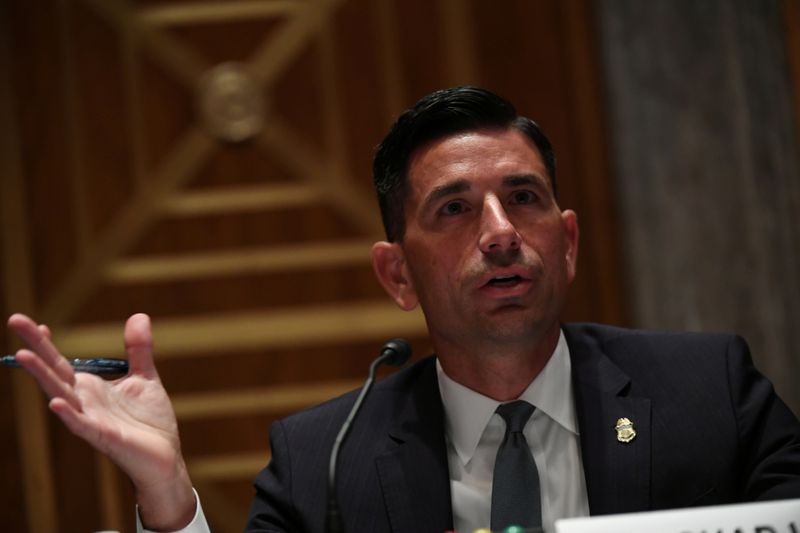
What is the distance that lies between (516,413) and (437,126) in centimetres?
63

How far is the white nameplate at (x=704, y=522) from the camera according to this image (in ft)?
5.24

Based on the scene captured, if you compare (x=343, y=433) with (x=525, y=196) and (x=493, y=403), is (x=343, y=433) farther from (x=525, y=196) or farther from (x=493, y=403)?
(x=525, y=196)

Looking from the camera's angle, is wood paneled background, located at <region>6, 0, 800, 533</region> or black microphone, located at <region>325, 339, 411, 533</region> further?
wood paneled background, located at <region>6, 0, 800, 533</region>

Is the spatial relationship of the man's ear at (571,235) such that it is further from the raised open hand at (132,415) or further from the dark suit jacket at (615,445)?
the raised open hand at (132,415)

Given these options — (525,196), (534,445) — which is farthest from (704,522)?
(525,196)

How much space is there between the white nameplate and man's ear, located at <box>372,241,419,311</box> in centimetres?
102

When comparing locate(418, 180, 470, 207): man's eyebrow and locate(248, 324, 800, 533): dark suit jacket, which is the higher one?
locate(418, 180, 470, 207): man's eyebrow

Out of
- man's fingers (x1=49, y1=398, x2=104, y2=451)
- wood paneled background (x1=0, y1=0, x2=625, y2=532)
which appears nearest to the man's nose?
man's fingers (x1=49, y1=398, x2=104, y2=451)

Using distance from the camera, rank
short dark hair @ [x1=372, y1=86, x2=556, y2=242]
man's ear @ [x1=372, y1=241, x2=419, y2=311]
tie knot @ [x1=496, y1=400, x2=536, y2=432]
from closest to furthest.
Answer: tie knot @ [x1=496, y1=400, x2=536, y2=432] < short dark hair @ [x1=372, y1=86, x2=556, y2=242] < man's ear @ [x1=372, y1=241, x2=419, y2=311]

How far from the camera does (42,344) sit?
76.6 inches

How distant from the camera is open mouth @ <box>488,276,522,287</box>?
226 centimetres

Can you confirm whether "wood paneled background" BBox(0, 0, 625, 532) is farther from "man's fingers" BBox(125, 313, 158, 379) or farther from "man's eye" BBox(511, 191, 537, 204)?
"man's fingers" BBox(125, 313, 158, 379)

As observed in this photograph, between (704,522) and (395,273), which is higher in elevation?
(395,273)

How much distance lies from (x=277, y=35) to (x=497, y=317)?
2.23 m
